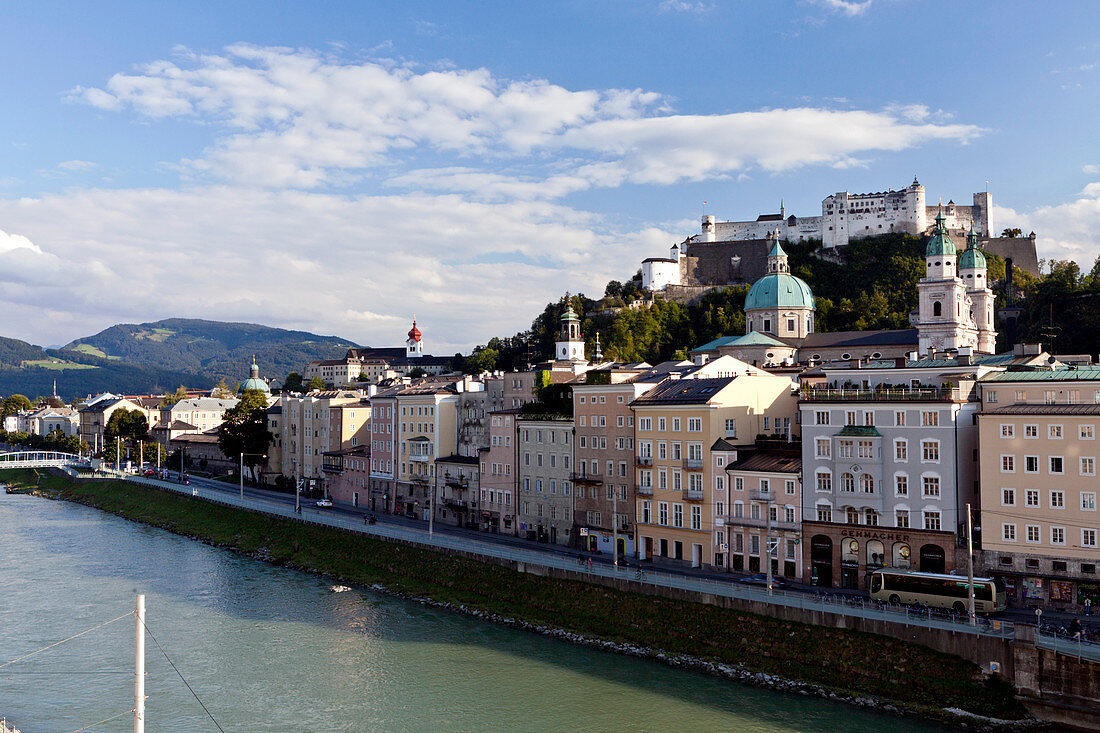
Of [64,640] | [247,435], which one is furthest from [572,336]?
[64,640]

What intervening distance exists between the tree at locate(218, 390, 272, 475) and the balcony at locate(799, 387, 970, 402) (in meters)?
66.6

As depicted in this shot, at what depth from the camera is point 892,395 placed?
42.7m

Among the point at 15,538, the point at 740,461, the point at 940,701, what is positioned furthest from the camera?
the point at 15,538

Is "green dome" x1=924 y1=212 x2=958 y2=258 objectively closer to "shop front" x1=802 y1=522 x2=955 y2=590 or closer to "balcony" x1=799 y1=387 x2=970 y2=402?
"balcony" x1=799 y1=387 x2=970 y2=402

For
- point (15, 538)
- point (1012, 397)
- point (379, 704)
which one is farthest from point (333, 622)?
point (15, 538)

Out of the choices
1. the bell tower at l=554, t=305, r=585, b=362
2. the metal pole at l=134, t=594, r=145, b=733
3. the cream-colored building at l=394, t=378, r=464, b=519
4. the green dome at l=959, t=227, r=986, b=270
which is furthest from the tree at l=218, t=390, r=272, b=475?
the green dome at l=959, t=227, r=986, b=270

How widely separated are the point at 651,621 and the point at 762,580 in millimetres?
6207

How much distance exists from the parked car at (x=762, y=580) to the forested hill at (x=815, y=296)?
62.1 m

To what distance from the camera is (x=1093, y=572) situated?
121 ft

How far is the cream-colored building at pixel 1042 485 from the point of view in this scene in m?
37.1

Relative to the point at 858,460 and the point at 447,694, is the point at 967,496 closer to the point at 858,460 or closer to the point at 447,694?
the point at 858,460

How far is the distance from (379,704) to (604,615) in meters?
12.9

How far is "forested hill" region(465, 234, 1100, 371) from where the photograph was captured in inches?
4756

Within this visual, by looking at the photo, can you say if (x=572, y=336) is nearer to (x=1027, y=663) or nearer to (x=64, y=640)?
(x=64, y=640)
